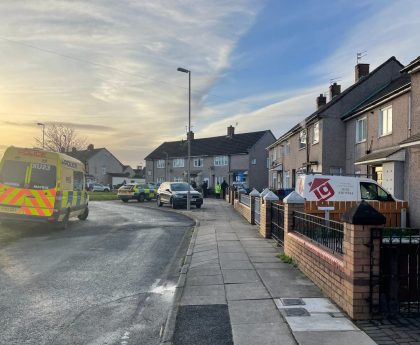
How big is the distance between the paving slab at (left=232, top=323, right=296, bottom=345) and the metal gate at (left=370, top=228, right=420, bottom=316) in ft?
4.15

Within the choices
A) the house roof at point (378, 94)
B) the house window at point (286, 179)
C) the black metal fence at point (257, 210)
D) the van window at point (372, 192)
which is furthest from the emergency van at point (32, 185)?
the house window at point (286, 179)

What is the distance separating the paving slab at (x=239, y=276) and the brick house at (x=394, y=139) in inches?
335

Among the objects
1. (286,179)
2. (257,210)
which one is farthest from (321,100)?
(257,210)

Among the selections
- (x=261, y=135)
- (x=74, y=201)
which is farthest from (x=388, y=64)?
(x=261, y=135)

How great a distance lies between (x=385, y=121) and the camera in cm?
1995

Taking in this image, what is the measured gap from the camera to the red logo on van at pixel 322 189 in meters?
14.4

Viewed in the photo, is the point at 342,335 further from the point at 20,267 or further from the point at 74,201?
the point at 74,201

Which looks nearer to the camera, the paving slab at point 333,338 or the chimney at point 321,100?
the paving slab at point 333,338

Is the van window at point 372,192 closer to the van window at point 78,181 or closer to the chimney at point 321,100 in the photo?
the van window at point 78,181

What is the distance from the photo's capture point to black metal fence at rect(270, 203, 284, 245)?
11.1 meters

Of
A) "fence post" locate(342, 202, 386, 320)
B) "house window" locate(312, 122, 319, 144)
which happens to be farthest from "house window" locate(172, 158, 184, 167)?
"fence post" locate(342, 202, 386, 320)

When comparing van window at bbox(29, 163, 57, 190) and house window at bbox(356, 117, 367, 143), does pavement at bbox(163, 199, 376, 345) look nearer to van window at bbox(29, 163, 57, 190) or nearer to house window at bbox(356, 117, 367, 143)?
van window at bbox(29, 163, 57, 190)

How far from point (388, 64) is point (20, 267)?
23.9m

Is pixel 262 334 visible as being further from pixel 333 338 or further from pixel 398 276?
pixel 398 276
